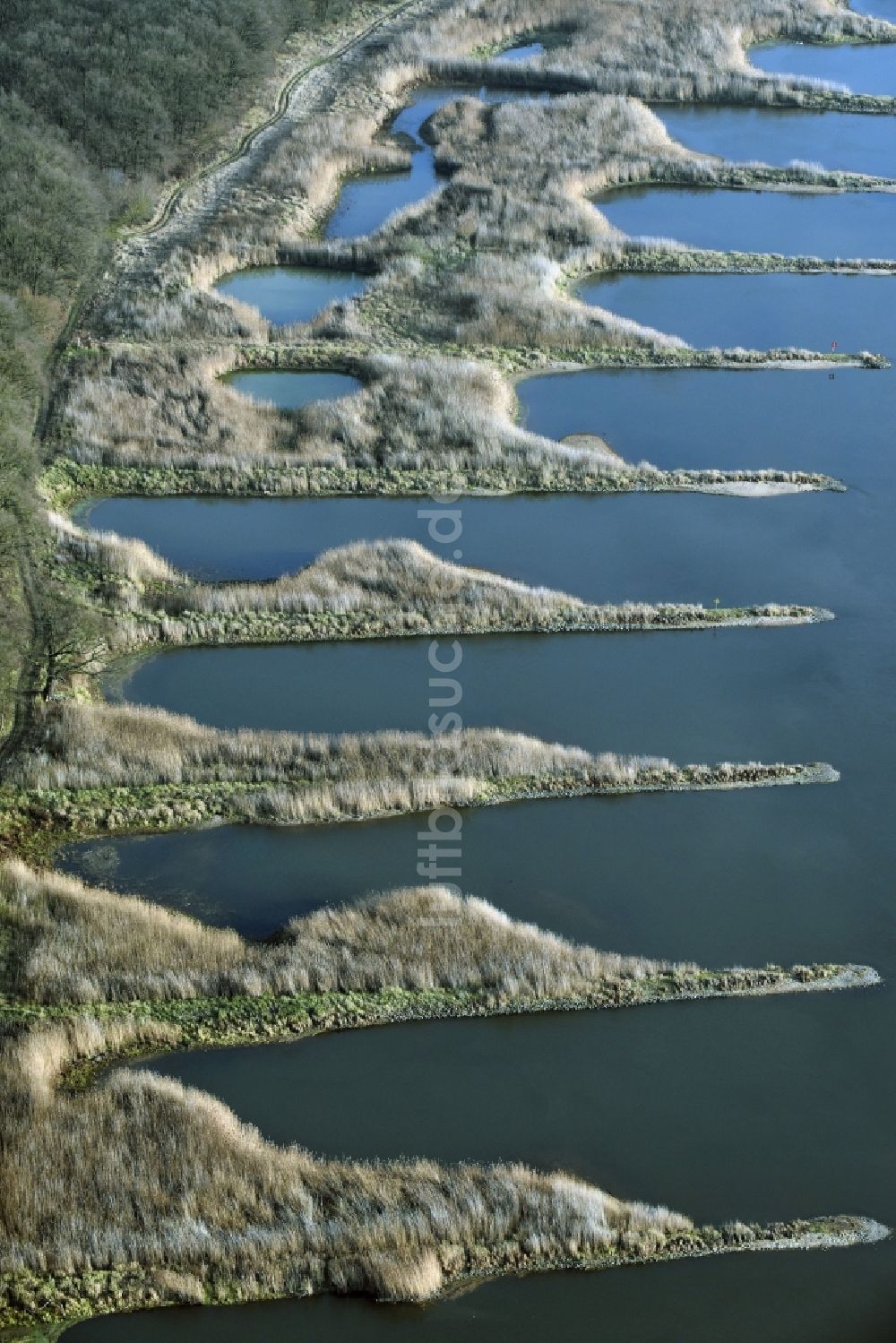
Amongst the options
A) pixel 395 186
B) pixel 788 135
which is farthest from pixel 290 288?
pixel 788 135

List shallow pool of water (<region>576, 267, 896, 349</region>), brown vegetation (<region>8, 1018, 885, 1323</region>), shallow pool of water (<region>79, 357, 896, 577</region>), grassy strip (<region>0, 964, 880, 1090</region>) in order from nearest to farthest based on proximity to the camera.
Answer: brown vegetation (<region>8, 1018, 885, 1323</region>), grassy strip (<region>0, 964, 880, 1090</region>), shallow pool of water (<region>79, 357, 896, 577</region>), shallow pool of water (<region>576, 267, 896, 349</region>)

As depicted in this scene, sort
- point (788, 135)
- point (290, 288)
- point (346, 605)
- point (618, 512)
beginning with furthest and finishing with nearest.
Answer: point (788, 135), point (290, 288), point (618, 512), point (346, 605)

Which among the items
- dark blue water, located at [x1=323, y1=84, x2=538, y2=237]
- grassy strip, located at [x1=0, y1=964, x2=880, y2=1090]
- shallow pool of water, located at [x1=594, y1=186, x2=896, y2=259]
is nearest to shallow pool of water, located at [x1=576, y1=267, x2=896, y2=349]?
shallow pool of water, located at [x1=594, y1=186, x2=896, y2=259]

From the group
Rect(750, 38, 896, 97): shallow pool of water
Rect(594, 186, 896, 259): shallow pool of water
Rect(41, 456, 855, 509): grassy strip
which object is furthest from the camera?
Rect(750, 38, 896, 97): shallow pool of water

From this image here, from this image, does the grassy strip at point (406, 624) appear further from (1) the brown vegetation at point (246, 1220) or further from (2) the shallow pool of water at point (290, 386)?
(1) the brown vegetation at point (246, 1220)

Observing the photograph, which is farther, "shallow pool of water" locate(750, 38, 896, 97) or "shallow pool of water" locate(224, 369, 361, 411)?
"shallow pool of water" locate(750, 38, 896, 97)

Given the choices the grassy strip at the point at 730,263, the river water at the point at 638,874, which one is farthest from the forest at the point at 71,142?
the grassy strip at the point at 730,263

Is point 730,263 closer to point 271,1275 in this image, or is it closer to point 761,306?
point 761,306

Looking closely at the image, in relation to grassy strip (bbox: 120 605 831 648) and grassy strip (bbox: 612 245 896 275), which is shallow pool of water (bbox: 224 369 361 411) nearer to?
grassy strip (bbox: 120 605 831 648)
